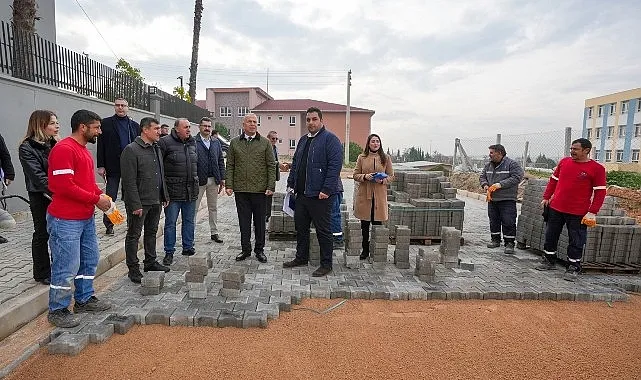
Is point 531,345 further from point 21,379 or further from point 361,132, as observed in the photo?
point 361,132

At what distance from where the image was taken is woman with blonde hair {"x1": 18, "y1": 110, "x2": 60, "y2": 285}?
3.61 m

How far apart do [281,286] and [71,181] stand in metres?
2.36

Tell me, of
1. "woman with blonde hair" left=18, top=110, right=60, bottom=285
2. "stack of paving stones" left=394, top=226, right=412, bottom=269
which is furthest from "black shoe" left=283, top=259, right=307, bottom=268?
"woman with blonde hair" left=18, top=110, right=60, bottom=285

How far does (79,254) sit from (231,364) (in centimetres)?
171

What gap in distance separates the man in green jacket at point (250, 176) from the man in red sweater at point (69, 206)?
2.04 metres

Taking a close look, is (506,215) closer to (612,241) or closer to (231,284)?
(612,241)

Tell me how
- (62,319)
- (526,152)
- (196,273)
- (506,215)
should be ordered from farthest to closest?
(526,152) → (506,215) → (196,273) → (62,319)

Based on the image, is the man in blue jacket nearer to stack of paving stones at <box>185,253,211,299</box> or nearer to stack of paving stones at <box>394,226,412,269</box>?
stack of paving stones at <box>394,226,412,269</box>

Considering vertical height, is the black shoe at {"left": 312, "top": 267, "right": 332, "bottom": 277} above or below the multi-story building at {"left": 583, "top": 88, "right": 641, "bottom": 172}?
below

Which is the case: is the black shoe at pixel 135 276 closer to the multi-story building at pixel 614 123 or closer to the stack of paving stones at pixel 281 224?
the stack of paving stones at pixel 281 224

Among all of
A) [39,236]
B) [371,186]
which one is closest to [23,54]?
[39,236]

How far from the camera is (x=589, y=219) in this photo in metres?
4.85

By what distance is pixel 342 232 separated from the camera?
250 inches

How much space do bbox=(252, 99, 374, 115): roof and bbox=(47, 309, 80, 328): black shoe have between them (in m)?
39.0
